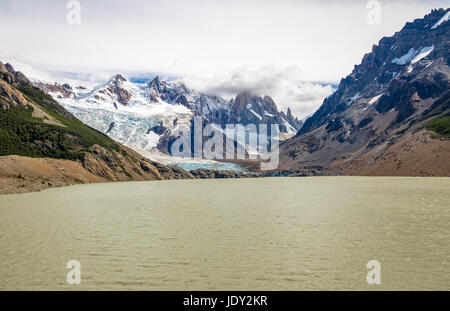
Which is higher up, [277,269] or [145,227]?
[145,227]
